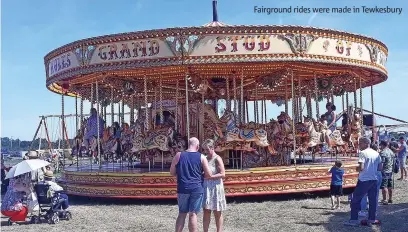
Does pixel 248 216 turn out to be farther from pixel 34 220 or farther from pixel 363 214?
pixel 34 220

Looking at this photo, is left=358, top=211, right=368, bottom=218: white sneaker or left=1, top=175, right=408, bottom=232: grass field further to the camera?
left=358, top=211, right=368, bottom=218: white sneaker

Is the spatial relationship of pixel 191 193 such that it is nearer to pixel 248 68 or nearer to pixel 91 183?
pixel 91 183

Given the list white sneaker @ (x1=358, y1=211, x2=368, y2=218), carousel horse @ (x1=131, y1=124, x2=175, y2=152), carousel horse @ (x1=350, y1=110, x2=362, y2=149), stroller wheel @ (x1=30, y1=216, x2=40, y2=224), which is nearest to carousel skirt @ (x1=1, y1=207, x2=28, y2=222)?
stroller wheel @ (x1=30, y1=216, x2=40, y2=224)

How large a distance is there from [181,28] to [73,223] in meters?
5.11

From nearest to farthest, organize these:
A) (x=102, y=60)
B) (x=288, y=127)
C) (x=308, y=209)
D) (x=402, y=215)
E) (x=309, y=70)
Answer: (x=402, y=215) → (x=308, y=209) → (x=102, y=60) → (x=288, y=127) → (x=309, y=70)

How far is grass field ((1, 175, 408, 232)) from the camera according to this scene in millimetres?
8531

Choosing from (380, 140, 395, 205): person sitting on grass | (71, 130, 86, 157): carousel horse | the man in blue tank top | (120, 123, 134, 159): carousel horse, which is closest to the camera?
the man in blue tank top

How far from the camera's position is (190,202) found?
21.9 ft

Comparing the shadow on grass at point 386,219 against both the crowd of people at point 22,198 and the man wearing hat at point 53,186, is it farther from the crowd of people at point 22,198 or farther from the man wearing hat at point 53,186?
the crowd of people at point 22,198

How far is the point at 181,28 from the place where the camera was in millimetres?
11602

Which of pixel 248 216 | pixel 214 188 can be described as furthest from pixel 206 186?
pixel 248 216

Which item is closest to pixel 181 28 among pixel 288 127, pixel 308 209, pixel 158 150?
pixel 158 150

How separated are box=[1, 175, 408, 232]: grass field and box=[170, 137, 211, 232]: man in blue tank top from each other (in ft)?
6.07

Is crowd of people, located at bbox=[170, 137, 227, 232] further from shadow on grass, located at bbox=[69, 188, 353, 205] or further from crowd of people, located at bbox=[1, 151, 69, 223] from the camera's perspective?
shadow on grass, located at bbox=[69, 188, 353, 205]
